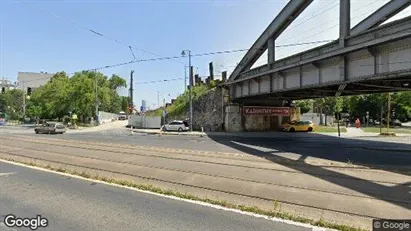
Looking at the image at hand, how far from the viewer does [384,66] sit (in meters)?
20.2

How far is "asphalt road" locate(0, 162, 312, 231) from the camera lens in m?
6.68

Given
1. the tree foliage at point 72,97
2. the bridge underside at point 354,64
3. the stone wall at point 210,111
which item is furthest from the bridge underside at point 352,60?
the tree foliage at point 72,97

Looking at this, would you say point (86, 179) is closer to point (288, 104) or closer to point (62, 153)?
point (62, 153)

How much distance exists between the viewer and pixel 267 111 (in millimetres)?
51469

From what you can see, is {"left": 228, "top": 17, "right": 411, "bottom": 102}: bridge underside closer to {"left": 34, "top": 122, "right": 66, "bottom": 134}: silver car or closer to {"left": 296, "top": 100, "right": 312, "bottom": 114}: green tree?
{"left": 34, "top": 122, "right": 66, "bottom": 134}: silver car

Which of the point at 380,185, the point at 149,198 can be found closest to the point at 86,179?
the point at 149,198

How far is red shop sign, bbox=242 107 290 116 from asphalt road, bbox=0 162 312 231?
1580 inches

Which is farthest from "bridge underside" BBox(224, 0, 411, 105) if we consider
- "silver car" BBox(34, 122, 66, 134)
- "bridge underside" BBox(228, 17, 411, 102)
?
"silver car" BBox(34, 122, 66, 134)

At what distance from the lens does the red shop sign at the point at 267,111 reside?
4978cm

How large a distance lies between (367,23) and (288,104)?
29.0 meters

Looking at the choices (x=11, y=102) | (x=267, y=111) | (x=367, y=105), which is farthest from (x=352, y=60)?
(x=11, y=102)

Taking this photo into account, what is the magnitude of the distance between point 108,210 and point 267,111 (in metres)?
44.9

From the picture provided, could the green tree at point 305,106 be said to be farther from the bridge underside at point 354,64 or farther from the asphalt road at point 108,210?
the asphalt road at point 108,210

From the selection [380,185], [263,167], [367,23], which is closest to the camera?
[380,185]
